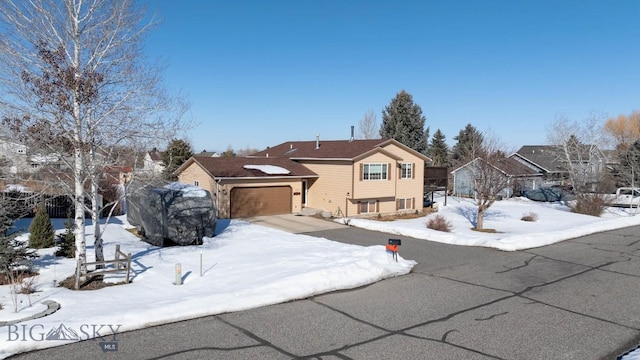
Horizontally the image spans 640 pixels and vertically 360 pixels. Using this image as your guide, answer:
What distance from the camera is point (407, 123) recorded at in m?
48.8

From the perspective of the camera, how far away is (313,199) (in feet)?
98.6

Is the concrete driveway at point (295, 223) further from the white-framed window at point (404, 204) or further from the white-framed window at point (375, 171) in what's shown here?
the white-framed window at point (404, 204)

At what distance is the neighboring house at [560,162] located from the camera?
125 ft

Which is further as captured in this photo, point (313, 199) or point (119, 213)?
point (313, 199)

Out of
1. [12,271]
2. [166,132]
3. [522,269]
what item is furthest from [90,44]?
[522,269]

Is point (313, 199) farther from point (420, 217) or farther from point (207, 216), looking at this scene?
point (207, 216)

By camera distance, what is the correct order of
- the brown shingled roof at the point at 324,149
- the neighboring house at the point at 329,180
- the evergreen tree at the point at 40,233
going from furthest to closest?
the brown shingled roof at the point at 324,149, the neighboring house at the point at 329,180, the evergreen tree at the point at 40,233

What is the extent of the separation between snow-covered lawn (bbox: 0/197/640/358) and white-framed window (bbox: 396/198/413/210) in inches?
380

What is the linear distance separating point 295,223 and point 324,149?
898 cm

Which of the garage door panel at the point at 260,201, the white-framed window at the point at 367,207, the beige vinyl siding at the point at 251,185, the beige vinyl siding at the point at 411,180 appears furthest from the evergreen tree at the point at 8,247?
the beige vinyl siding at the point at 411,180

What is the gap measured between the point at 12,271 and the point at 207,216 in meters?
7.60

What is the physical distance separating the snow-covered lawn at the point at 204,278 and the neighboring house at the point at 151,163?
2.98 meters

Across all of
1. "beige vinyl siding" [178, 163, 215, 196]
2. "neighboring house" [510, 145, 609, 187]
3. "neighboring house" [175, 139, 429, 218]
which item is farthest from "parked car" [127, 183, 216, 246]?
"neighboring house" [510, 145, 609, 187]

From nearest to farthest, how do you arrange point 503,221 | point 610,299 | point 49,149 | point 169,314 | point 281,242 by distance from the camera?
point 169,314, point 610,299, point 49,149, point 281,242, point 503,221
